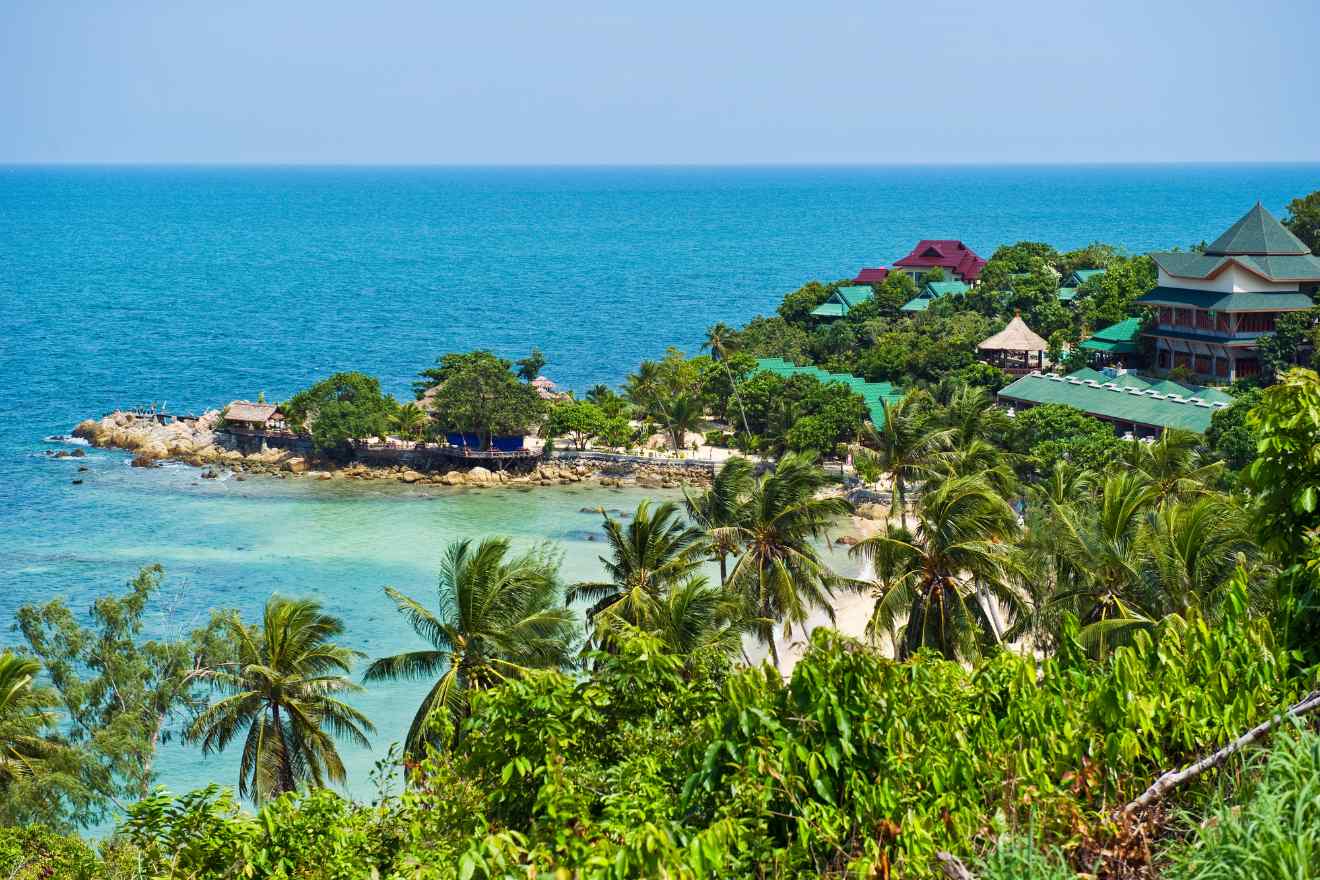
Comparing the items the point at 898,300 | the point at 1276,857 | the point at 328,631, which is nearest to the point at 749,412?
the point at 898,300

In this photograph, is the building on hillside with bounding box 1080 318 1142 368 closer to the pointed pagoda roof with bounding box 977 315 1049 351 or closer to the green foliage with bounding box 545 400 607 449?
the pointed pagoda roof with bounding box 977 315 1049 351

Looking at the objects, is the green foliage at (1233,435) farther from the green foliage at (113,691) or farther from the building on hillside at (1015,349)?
the green foliage at (113,691)

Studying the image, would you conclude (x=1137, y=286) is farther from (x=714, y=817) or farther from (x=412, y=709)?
(x=714, y=817)

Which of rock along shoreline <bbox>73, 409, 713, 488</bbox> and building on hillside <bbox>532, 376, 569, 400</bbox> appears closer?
rock along shoreline <bbox>73, 409, 713, 488</bbox>

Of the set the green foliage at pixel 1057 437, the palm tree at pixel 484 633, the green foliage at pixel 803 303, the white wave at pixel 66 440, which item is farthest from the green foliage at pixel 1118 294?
the white wave at pixel 66 440

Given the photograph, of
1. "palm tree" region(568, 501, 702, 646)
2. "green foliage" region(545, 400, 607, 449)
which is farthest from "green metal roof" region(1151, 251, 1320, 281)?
"palm tree" region(568, 501, 702, 646)

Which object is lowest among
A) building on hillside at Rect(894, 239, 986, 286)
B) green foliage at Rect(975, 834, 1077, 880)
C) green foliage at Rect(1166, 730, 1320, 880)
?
green foliage at Rect(975, 834, 1077, 880)

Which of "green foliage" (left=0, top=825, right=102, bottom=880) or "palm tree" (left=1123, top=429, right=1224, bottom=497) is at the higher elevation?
"palm tree" (left=1123, top=429, right=1224, bottom=497)

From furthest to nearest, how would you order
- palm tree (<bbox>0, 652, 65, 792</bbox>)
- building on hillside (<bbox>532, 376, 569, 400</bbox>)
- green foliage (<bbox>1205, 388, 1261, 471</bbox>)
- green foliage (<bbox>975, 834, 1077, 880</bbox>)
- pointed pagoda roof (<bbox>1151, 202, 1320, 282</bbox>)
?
building on hillside (<bbox>532, 376, 569, 400</bbox>) → pointed pagoda roof (<bbox>1151, 202, 1320, 282</bbox>) → green foliage (<bbox>1205, 388, 1261, 471</bbox>) → palm tree (<bbox>0, 652, 65, 792</bbox>) → green foliage (<bbox>975, 834, 1077, 880</bbox>)
